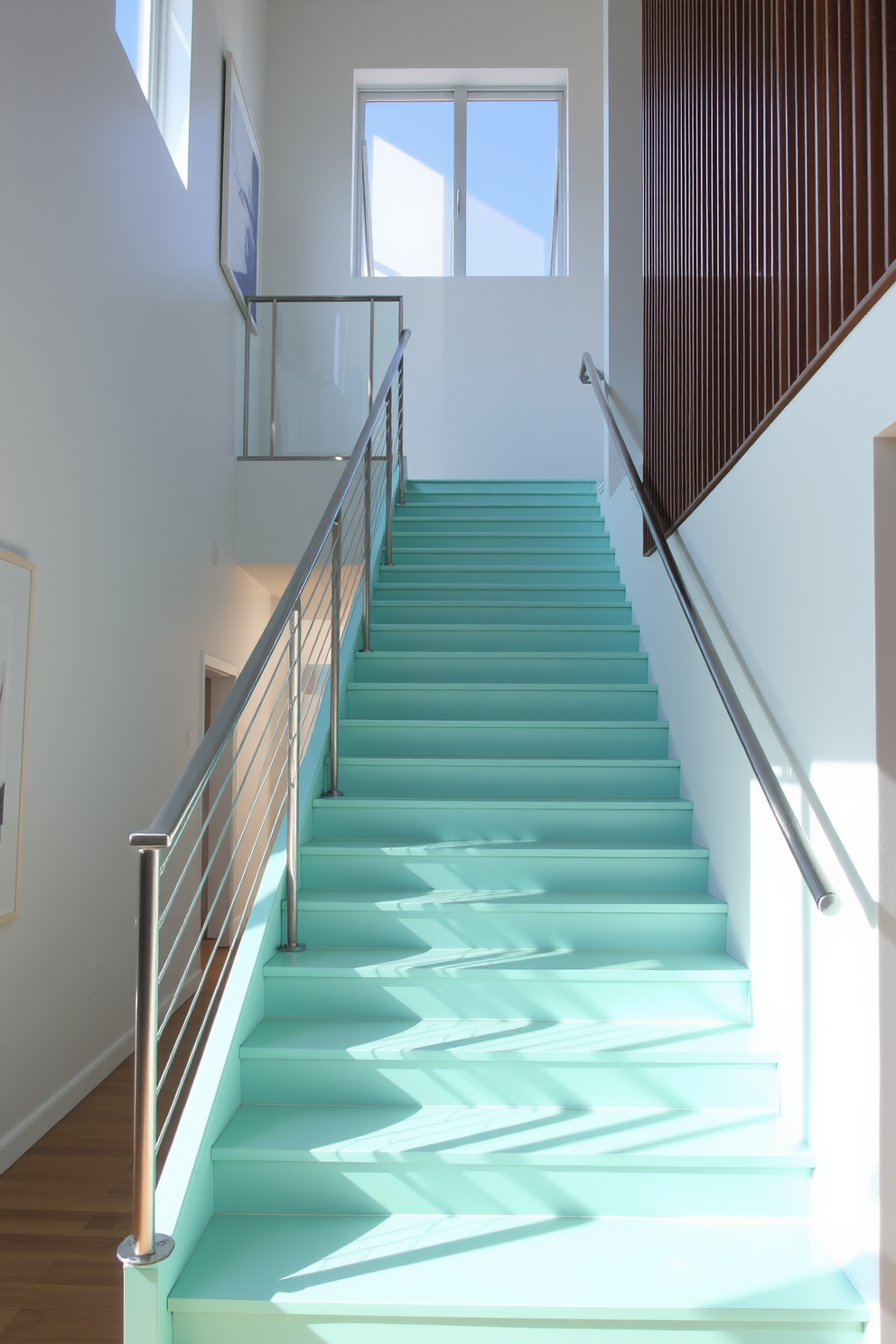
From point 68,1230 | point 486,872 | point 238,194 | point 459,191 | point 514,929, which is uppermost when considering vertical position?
point 459,191

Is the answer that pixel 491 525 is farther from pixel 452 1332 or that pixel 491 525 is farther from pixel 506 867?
pixel 452 1332

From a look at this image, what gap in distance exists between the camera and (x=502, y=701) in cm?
395

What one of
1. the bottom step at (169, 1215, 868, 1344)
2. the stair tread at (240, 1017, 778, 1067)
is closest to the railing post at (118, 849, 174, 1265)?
the bottom step at (169, 1215, 868, 1344)

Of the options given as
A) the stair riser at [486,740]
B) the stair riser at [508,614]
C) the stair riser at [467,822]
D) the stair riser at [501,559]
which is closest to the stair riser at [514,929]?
the stair riser at [467,822]

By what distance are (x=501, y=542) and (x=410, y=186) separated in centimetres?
478

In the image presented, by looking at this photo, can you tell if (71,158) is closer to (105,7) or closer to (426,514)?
(105,7)

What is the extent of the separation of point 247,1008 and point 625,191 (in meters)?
4.53

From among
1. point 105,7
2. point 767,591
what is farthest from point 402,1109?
point 105,7

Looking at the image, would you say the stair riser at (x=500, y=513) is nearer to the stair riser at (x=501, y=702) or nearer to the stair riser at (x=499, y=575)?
the stair riser at (x=499, y=575)

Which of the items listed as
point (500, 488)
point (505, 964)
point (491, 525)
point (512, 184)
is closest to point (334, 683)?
point (505, 964)

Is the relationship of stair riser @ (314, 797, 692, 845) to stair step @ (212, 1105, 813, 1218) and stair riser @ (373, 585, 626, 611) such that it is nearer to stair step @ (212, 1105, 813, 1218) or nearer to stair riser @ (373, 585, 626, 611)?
stair step @ (212, 1105, 813, 1218)

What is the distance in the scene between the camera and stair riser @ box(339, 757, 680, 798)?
3523 millimetres

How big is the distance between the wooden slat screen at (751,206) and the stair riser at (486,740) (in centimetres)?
81

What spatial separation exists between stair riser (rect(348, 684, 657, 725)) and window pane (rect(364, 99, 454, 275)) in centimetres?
580
